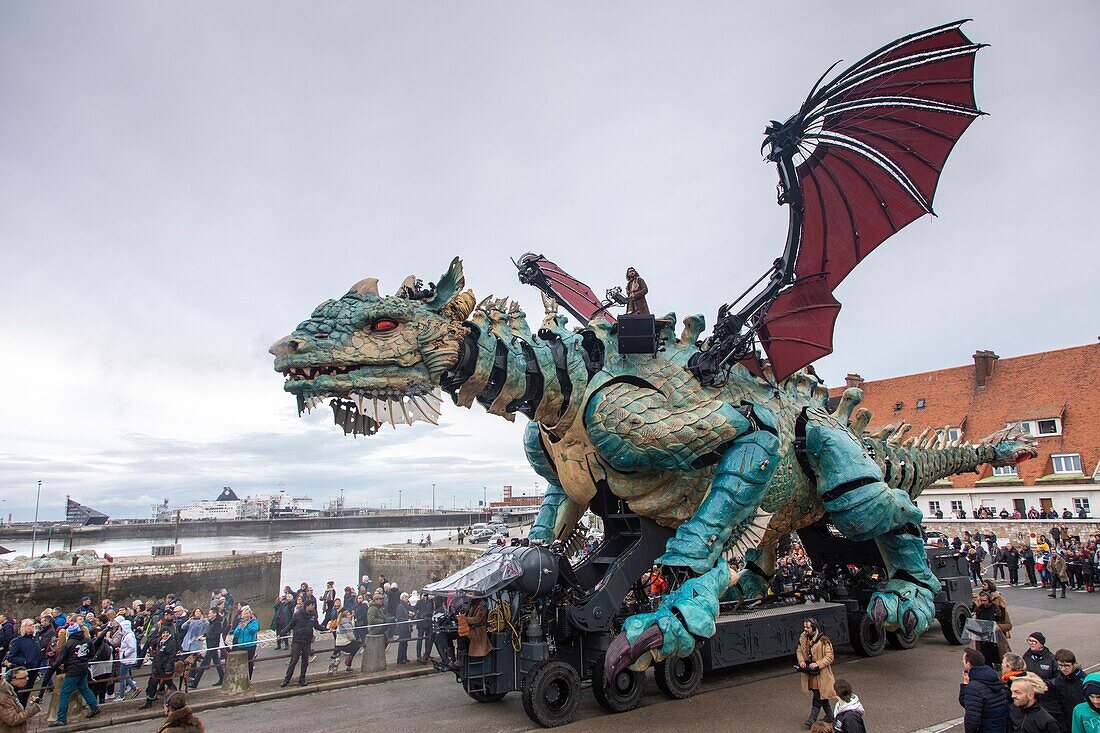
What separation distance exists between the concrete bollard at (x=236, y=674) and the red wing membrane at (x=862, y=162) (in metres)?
6.47

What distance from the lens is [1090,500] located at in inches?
668

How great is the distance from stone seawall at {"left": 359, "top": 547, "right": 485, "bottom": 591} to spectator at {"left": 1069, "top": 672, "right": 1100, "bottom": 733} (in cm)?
1392

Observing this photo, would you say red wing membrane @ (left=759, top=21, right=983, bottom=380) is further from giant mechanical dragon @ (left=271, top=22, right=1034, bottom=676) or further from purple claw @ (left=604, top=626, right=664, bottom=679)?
purple claw @ (left=604, top=626, right=664, bottom=679)

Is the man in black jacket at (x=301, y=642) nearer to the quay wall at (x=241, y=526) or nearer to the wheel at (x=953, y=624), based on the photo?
the wheel at (x=953, y=624)

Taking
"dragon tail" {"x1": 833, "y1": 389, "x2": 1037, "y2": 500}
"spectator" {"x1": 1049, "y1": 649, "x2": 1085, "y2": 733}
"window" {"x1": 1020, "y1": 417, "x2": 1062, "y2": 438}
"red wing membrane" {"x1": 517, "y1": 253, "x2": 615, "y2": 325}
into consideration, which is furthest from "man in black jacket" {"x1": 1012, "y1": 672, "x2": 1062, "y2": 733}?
"window" {"x1": 1020, "y1": 417, "x2": 1062, "y2": 438}

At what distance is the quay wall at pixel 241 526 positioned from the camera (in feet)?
189

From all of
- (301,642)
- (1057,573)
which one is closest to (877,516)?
(301,642)

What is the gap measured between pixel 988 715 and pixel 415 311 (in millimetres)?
4577

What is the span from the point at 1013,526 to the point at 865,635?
13.3 m

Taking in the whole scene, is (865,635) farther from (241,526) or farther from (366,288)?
(241,526)

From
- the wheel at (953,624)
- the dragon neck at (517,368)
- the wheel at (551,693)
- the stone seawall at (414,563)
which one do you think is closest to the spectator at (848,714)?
the wheel at (551,693)

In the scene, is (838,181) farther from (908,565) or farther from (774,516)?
(908,565)

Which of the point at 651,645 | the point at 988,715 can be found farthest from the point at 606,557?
the point at 988,715

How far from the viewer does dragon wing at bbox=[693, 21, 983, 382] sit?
6387mm
